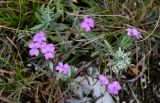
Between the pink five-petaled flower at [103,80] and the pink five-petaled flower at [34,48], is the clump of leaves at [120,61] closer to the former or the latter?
the pink five-petaled flower at [103,80]

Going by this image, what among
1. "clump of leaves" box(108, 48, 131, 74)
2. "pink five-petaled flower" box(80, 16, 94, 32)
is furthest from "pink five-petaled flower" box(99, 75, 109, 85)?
"pink five-petaled flower" box(80, 16, 94, 32)

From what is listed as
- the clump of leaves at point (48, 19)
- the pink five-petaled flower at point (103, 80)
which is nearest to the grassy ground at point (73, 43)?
the clump of leaves at point (48, 19)

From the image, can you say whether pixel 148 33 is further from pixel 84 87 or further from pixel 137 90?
pixel 84 87

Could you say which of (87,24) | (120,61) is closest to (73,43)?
(87,24)

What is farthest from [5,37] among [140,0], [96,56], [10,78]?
[140,0]

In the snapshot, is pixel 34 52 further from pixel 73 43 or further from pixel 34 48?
pixel 73 43

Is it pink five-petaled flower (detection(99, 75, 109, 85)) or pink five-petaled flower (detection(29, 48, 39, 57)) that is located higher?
pink five-petaled flower (detection(29, 48, 39, 57))

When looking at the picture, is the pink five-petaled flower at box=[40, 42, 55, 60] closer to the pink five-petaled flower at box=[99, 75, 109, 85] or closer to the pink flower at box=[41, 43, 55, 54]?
the pink flower at box=[41, 43, 55, 54]
